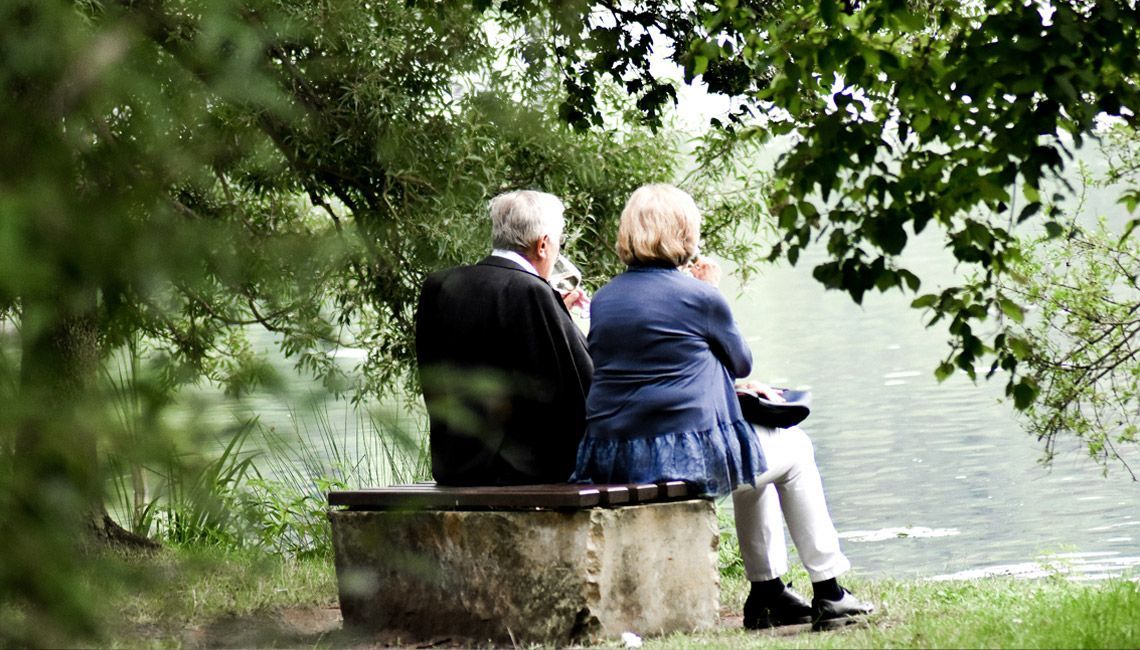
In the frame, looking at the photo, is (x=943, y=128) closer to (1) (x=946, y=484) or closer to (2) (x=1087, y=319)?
(2) (x=1087, y=319)

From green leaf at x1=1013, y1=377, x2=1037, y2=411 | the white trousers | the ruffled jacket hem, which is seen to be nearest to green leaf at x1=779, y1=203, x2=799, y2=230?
green leaf at x1=1013, y1=377, x2=1037, y2=411

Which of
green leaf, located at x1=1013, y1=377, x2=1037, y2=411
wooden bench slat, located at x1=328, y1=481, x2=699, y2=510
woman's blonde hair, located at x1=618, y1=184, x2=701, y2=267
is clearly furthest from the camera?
woman's blonde hair, located at x1=618, y1=184, x2=701, y2=267

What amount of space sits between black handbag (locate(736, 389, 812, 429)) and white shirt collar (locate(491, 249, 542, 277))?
2.87ft

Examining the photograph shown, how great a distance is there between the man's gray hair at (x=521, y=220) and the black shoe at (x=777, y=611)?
1561 mm

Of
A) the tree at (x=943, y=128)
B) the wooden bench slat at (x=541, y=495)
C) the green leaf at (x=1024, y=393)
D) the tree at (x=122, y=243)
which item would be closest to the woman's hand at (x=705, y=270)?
the wooden bench slat at (x=541, y=495)

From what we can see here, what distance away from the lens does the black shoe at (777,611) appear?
17.7ft

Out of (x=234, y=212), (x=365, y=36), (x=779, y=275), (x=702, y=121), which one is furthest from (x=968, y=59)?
(x=779, y=275)

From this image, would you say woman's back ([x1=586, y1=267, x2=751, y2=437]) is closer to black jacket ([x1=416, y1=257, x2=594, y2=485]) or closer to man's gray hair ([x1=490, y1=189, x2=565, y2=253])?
black jacket ([x1=416, y1=257, x2=594, y2=485])

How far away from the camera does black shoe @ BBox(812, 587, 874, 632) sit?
5.16 meters

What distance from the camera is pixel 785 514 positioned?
5410 millimetres

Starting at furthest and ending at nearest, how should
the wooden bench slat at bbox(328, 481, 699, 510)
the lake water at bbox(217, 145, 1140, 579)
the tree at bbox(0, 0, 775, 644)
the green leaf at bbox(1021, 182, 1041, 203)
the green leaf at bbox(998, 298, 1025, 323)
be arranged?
1. the lake water at bbox(217, 145, 1140, 579)
2. the wooden bench slat at bbox(328, 481, 699, 510)
3. the green leaf at bbox(998, 298, 1025, 323)
4. the green leaf at bbox(1021, 182, 1041, 203)
5. the tree at bbox(0, 0, 775, 644)

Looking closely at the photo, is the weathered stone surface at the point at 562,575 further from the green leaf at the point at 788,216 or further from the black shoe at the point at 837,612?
the green leaf at the point at 788,216

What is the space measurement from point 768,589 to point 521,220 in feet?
5.36

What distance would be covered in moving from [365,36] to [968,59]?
82.3 inches
